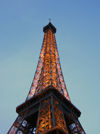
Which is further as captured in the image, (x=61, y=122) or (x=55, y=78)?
(x=55, y=78)

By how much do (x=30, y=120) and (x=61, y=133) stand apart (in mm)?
10166

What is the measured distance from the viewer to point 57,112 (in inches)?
866

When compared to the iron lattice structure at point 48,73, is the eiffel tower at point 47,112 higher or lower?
lower

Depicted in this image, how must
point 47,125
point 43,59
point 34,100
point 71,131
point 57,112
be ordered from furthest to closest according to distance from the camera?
point 43,59 → point 34,100 → point 71,131 → point 57,112 → point 47,125

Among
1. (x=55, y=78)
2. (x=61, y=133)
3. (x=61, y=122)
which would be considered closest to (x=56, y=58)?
(x=55, y=78)

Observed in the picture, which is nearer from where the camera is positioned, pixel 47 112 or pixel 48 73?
pixel 47 112

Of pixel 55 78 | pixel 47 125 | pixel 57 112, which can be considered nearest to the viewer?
pixel 47 125

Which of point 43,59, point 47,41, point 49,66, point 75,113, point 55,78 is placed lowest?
point 75,113

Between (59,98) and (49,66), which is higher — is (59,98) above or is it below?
below

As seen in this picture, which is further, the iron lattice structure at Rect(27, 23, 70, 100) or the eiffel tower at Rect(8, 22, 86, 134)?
the iron lattice structure at Rect(27, 23, 70, 100)

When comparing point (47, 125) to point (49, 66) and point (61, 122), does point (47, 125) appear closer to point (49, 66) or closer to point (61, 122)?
point (61, 122)

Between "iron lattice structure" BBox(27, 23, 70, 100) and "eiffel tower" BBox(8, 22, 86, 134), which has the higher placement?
"iron lattice structure" BBox(27, 23, 70, 100)

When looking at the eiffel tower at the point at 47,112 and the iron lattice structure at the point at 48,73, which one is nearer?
the eiffel tower at the point at 47,112

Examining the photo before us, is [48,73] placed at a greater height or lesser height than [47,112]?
greater
